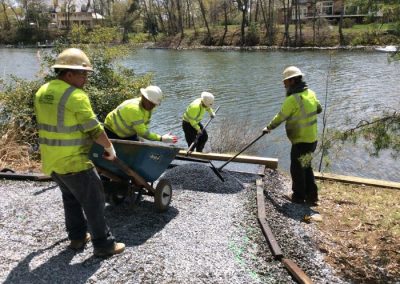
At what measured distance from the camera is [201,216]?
5.06m

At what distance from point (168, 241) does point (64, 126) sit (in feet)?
5.43

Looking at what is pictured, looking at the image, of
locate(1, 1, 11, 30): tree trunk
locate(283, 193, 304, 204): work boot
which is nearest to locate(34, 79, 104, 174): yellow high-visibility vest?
locate(283, 193, 304, 204): work boot

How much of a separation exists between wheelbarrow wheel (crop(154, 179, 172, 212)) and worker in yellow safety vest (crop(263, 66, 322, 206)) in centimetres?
179

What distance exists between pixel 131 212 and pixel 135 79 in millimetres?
6032

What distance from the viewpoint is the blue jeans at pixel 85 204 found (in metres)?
3.77

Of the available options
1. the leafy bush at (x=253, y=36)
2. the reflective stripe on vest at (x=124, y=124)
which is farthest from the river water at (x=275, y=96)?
the leafy bush at (x=253, y=36)

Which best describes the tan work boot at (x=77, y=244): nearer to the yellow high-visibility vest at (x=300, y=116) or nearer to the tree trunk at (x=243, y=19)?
the yellow high-visibility vest at (x=300, y=116)

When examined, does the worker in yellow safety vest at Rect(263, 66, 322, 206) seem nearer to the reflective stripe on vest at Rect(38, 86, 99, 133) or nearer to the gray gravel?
the gray gravel

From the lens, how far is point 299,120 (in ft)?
19.2

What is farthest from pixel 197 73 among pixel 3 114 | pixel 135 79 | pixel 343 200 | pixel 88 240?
pixel 88 240

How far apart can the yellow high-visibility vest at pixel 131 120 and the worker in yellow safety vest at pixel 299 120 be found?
1.90m

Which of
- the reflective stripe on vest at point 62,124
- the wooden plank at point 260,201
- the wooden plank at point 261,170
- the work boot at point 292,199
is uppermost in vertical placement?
the reflective stripe on vest at point 62,124

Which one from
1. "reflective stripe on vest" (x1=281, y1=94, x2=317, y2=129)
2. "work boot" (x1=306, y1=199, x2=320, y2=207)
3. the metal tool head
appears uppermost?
"reflective stripe on vest" (x1=281, y1=94, x2=317, y2=129)

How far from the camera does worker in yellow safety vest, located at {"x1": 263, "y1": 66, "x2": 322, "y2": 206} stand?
19.0 feet
